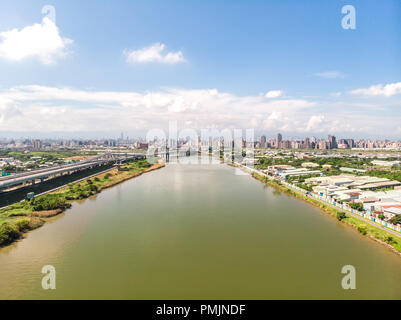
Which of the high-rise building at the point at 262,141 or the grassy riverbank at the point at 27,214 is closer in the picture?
the grassy riverbank at the point at 27,214

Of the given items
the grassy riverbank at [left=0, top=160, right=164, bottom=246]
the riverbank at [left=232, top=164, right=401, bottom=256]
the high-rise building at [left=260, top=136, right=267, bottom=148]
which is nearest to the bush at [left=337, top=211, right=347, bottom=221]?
the riverbank at [left=232, top=164, right=401, bottom=256]

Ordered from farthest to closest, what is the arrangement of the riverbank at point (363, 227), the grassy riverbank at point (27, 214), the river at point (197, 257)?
the grassy riverbank at point (27, 214) → the riverbank at point (363, 227) → the river at point (197, 257)

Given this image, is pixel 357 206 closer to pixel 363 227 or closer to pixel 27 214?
pixel 363 227

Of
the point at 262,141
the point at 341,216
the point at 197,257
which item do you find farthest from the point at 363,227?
the point at 262,141

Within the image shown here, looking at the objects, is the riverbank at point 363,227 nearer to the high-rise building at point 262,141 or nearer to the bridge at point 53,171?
the bridge at point 53,171

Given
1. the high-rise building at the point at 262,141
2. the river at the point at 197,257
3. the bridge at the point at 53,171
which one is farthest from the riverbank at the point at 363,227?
the high-rise building at the point at 262,141
